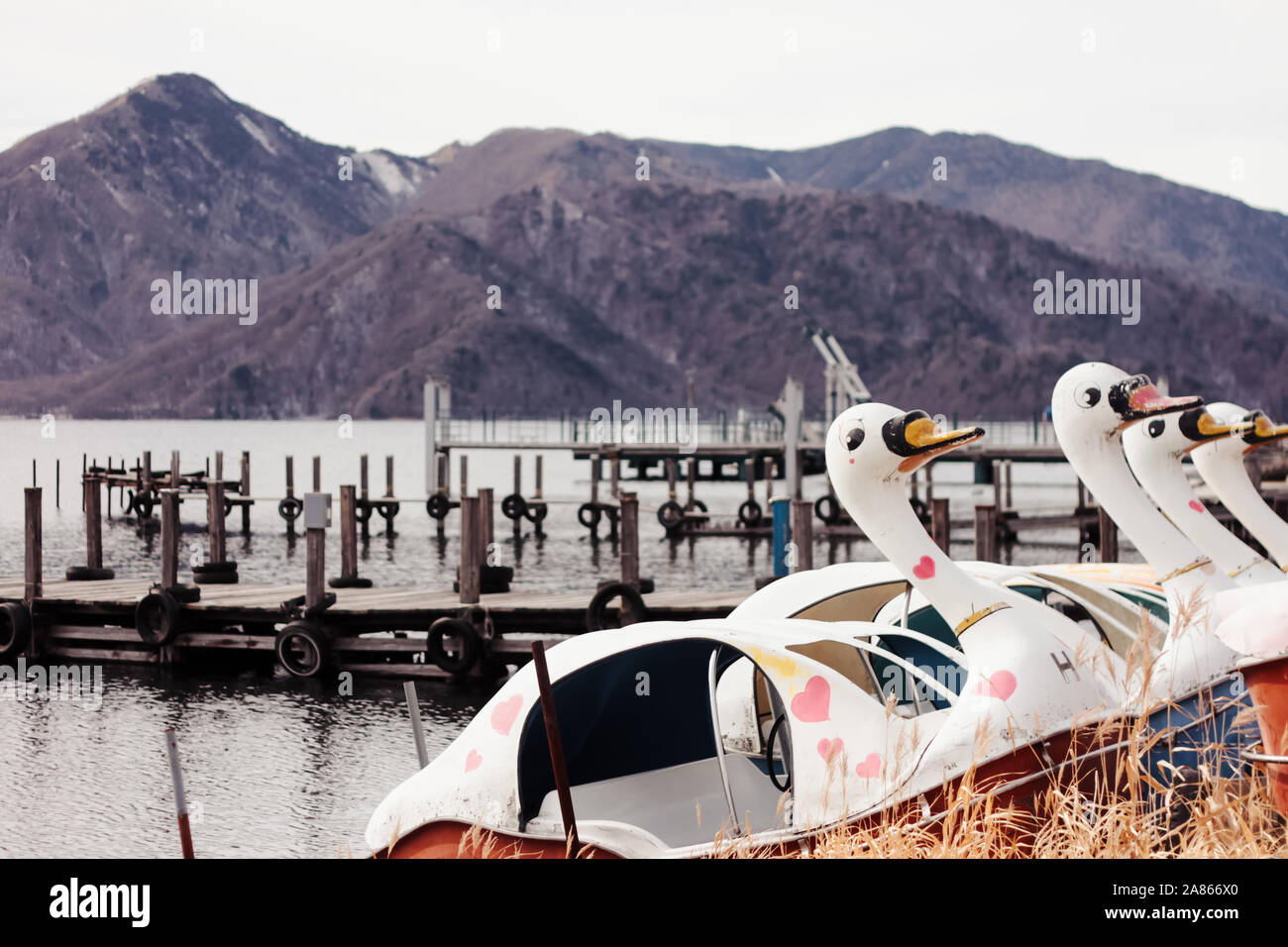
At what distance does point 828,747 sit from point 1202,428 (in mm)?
5197

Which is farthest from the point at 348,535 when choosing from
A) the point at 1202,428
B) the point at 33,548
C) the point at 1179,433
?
the point at 1202,428

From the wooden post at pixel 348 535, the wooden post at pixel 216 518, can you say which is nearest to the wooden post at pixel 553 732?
the wooden post at pixel 348 535

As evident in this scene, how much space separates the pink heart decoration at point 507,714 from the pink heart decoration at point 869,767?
1.82m

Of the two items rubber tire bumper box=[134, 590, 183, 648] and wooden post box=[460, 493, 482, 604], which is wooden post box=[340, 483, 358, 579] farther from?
wooden post box=[460, 493, 482, 604]

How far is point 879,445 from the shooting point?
8.33 meters

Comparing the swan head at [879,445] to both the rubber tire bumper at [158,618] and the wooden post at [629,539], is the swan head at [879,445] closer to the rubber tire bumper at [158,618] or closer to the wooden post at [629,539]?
the wooden post at [629,539]

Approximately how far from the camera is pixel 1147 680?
206 inches

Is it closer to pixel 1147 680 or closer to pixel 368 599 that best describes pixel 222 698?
pixel 368 599

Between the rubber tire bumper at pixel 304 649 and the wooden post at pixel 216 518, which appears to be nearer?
the rubber tire bumper at pixel 304 649

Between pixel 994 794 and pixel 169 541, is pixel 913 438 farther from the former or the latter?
pixel 169 541

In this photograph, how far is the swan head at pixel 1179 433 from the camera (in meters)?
11.2
